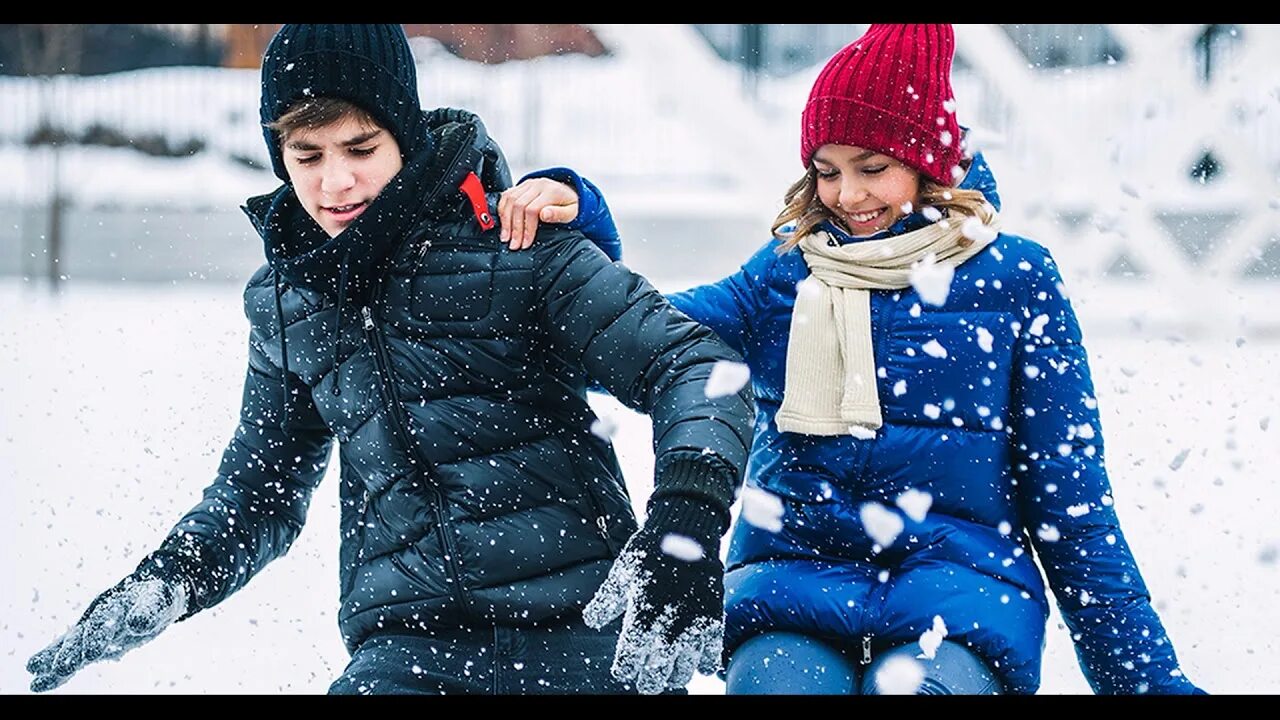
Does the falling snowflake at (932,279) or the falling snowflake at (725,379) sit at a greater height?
the falling snowflake at (932,279)

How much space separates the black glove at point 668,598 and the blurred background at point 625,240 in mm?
1005

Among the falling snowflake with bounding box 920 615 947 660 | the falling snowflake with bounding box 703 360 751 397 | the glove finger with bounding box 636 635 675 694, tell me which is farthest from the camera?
the falling snowflake with bounding box 920 615 947 660

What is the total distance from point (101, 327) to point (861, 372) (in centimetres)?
479

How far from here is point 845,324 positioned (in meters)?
2.15

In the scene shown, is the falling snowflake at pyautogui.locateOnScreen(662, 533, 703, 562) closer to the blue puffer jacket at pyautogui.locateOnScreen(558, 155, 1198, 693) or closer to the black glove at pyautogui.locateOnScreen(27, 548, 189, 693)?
the blue puffer jacket at pyautogui.locateOnScreen(558, 155, 1198, 693)

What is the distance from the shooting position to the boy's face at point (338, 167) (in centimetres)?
204

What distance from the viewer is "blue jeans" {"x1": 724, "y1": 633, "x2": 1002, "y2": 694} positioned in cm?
194

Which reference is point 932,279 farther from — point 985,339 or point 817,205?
point 817,205

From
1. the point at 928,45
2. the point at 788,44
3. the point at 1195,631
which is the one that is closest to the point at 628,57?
the point at 788,44

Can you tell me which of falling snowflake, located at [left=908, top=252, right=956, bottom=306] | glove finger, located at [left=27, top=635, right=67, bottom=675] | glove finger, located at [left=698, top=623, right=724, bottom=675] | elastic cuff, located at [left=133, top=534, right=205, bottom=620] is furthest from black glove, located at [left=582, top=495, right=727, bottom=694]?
glove finger, located at [left=27, top=635, right=67, bottom=675]

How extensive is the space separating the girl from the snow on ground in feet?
2.46

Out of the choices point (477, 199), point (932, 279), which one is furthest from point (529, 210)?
point (932, 279)

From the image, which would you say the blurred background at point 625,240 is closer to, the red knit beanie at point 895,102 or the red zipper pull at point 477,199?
the red knit beanie at point 895,102

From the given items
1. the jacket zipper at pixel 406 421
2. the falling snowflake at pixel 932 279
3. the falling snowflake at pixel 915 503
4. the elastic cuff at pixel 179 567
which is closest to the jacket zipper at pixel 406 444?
the jacket zipper at pixel 406 421
